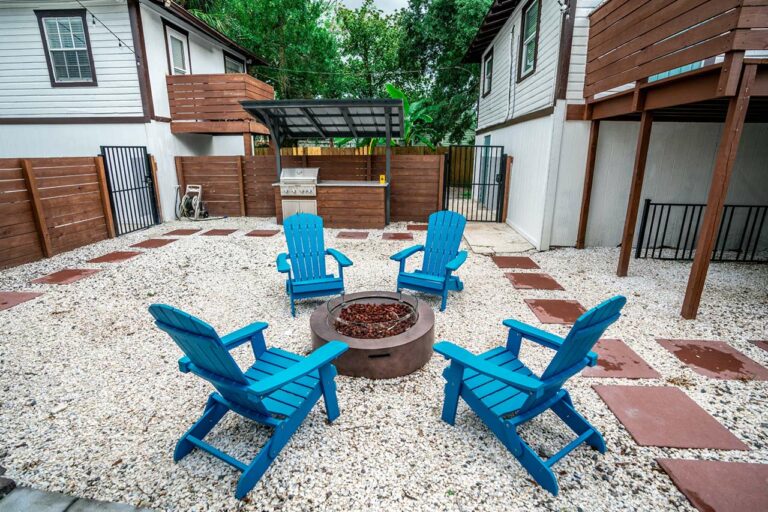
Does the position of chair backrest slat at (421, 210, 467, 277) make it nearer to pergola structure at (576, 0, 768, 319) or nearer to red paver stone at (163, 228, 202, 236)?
pergola structure at (576, 0, 768, 319)

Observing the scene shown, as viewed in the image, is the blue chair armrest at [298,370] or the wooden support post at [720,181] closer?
the blue chair armrest at [298,370]

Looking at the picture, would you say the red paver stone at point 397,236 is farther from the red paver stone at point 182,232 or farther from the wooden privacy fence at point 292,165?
the red paver stone at point 182,232

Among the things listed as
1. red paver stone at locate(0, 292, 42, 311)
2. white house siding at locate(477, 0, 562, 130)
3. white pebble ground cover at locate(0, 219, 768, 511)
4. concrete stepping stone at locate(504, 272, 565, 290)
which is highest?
white house siding at locate(477, 0, 562, 130)

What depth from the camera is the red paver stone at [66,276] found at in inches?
208

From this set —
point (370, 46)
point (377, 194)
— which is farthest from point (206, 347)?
point (370, 46)

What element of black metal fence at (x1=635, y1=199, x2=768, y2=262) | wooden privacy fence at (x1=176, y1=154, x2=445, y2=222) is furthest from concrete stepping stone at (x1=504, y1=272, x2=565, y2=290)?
wooden privacy fence at (x1=176, y1=154, x2=445, y2=222)

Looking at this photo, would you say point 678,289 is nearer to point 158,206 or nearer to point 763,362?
Result: point 763,362

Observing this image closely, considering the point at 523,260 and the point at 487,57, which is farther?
the point at 487,57

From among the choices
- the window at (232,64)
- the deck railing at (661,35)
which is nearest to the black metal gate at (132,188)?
the window at (232,64)

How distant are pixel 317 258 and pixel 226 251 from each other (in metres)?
3.18

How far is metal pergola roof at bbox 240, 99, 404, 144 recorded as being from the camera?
777 centimetres

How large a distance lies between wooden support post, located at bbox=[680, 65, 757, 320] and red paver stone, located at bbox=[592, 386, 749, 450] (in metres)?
1.72

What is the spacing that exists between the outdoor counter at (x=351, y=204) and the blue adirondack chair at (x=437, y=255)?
4.18 m

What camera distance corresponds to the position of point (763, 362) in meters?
3.32
